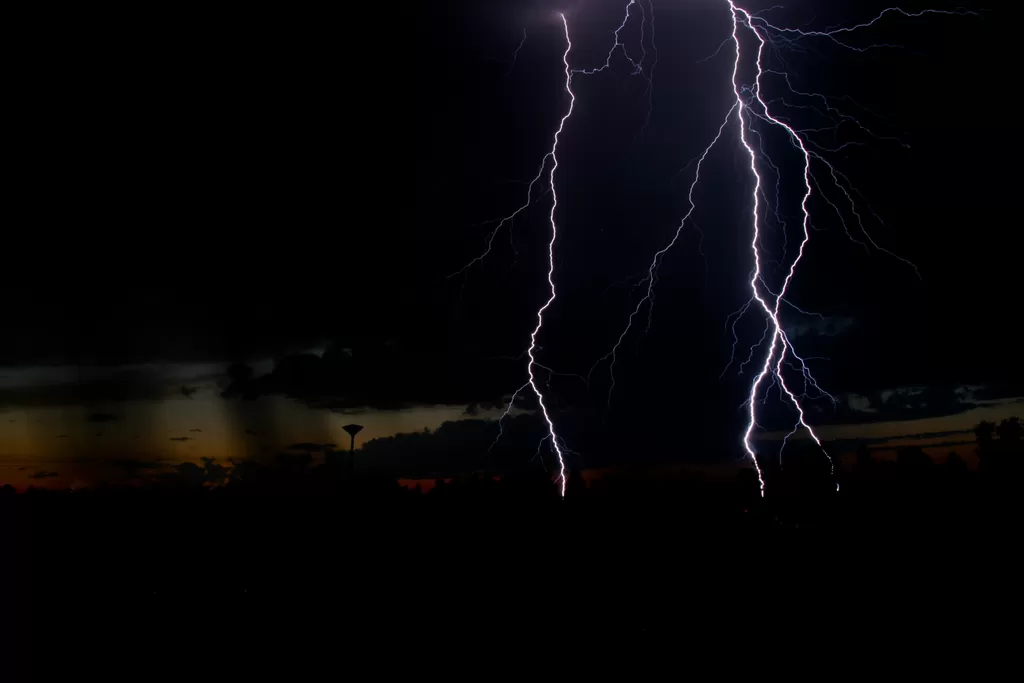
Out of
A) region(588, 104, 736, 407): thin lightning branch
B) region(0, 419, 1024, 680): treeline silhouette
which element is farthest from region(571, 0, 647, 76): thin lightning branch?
region(0, 419, 1024, 680): treeline silhouette

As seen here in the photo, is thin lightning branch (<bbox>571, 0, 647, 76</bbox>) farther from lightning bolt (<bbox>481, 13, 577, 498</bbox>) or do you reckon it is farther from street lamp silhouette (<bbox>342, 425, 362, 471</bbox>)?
street lamp silhouette (<bbox>342, 425, 362, 471</bbox>)

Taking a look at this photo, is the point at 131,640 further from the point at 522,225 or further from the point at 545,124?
the point at 545,124

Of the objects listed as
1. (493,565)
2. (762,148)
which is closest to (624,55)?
(762,148)

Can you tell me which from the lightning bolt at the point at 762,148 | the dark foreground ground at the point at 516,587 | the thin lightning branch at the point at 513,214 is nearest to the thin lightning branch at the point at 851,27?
the lightning bolt at the point at 762,148

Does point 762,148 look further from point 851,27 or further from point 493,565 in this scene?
point 493,565

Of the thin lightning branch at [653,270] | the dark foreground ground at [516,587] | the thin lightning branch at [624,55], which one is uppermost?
the thin lightning branch at [624,55]

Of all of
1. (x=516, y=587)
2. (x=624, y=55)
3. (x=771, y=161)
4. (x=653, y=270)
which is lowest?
(x=516, y=587)

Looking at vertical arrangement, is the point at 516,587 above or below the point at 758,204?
below

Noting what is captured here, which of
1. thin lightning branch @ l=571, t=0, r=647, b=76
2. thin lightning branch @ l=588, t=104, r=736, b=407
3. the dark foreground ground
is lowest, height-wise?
the dark foreground ground

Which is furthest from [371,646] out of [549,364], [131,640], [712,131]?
[712,131]

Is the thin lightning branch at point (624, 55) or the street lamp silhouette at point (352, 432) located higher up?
the thin lightning branch at point (624, 55)

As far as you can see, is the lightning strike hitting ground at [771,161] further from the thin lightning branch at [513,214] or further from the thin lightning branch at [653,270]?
the thin lightning branch at [513,214]
